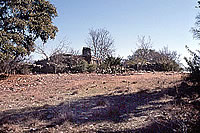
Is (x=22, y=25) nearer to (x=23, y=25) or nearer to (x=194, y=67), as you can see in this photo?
(x=23, y=25)

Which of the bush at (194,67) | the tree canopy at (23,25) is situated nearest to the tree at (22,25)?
the tree canopy at (23,25)

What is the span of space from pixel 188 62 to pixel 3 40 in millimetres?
10040

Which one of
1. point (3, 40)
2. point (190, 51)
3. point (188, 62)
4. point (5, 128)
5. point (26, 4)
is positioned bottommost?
point (5, 128)

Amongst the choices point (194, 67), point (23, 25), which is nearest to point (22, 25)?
point (23, 25)

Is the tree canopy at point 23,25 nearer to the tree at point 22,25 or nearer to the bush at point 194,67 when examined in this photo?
the tree at point 22,25

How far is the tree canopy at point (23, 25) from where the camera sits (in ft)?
31.5

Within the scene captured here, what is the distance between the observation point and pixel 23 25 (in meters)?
10.4

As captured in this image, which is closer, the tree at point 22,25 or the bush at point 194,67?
the bush at point 194,67

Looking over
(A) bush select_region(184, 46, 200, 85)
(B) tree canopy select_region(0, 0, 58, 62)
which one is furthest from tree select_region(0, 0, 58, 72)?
(A) bush select_region(184, 46, 200, 85)

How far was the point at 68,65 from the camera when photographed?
2023cm

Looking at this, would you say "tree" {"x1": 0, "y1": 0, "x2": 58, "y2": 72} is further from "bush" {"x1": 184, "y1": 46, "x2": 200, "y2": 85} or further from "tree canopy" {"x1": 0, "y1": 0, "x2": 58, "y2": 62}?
"bush" {"x1": 184, "y1": 46, "x2": 200, "y2": 85}

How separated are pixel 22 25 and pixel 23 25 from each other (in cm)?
6

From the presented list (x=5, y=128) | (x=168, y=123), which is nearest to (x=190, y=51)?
(x=168, y=123)

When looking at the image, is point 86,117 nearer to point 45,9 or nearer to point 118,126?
point 118,126
